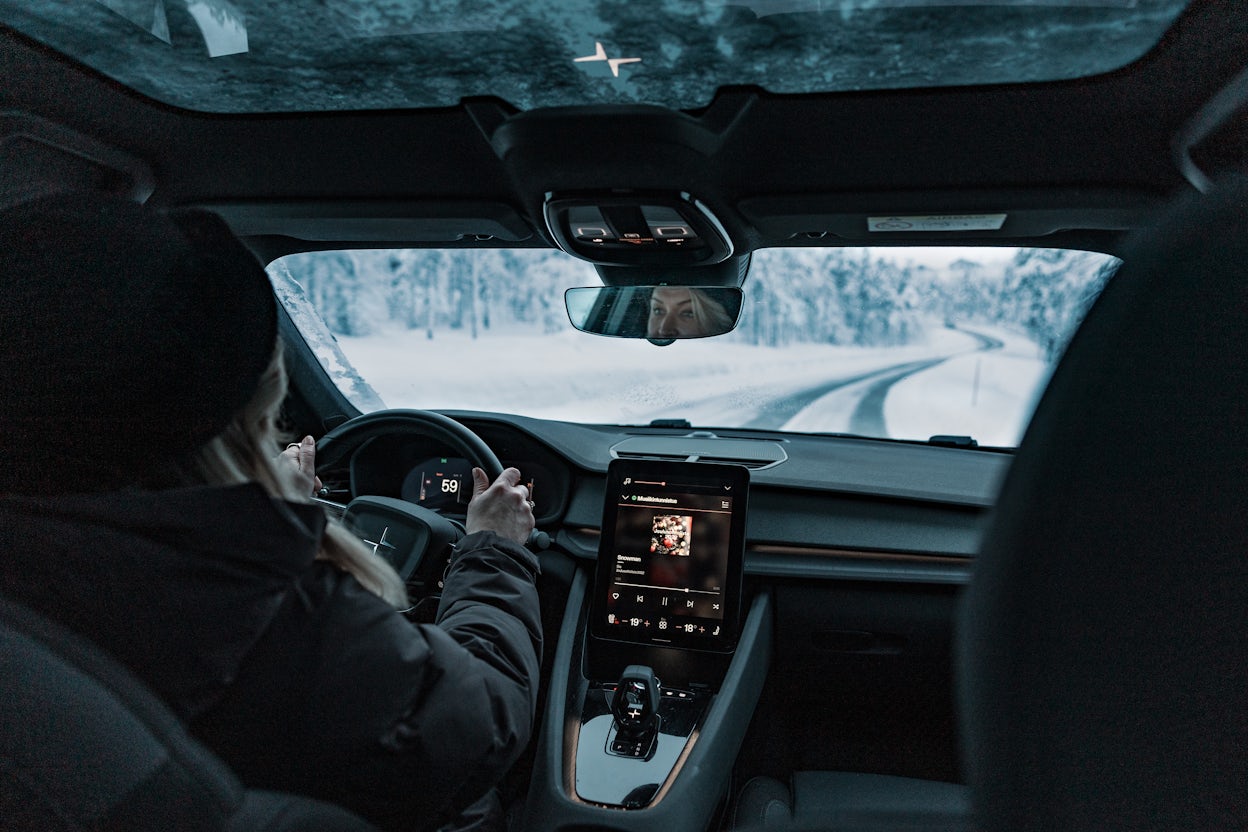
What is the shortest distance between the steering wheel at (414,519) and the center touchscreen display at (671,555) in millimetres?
528

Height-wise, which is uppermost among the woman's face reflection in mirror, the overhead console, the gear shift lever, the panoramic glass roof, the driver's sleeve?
the panoramic glass roof

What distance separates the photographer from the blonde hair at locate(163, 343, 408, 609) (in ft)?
3.62

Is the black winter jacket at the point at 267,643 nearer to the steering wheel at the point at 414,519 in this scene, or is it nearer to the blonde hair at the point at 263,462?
the blonde hair at the point at 263,462

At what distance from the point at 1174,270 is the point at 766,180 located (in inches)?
77.0

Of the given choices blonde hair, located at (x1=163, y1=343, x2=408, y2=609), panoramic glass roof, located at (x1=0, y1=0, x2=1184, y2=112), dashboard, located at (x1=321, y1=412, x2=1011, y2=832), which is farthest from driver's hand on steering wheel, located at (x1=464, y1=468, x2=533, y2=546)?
panoramic glass roof, located at (x1=0, y1=0, x2=1184, y2=112)

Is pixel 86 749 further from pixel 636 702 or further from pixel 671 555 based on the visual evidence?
pixel 671 555

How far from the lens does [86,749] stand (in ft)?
2.80

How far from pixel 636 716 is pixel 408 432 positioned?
1.14 metres

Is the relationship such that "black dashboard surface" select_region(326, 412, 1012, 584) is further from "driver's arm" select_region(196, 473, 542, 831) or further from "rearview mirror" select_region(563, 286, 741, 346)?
"driver's arm" select_region(196, 473, 542, 831)

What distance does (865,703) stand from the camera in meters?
2.83

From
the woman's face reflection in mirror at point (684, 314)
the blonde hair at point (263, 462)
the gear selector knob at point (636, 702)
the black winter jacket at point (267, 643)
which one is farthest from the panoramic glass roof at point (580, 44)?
the gear selector knob at point (636, 702)

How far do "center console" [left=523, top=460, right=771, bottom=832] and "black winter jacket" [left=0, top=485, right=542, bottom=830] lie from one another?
1083 mm

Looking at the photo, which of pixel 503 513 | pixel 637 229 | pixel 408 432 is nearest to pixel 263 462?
pixel 503 513

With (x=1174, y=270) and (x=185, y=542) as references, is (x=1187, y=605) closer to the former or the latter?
(x=1174, y=270)
